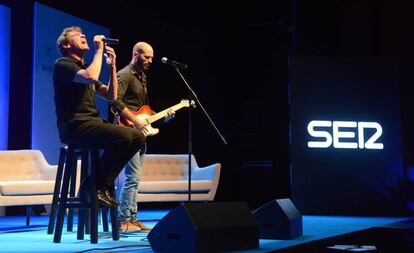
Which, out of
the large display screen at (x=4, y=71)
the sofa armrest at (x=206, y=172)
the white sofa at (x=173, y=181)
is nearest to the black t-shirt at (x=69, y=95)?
the white sofa at (x=173, y=181)

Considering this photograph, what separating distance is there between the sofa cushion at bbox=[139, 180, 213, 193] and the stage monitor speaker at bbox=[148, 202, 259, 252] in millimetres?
2832

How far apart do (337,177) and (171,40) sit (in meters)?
3.40

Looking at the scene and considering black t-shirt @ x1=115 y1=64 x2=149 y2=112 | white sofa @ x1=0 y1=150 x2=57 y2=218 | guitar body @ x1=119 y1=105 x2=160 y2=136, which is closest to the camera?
guitar body @ x1=119 y1=105 x2=160 y2=136

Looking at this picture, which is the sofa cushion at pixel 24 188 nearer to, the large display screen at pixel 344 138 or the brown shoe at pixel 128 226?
the brown shoe at pixel 128 226

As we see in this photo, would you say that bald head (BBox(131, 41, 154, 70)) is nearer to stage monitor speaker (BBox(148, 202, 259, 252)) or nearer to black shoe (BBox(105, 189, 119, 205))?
black shoe (BBox(105, 189, 119, 205))

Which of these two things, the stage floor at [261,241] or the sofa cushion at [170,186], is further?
the sofa cushion at [170,186]

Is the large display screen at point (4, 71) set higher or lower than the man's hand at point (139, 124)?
higher

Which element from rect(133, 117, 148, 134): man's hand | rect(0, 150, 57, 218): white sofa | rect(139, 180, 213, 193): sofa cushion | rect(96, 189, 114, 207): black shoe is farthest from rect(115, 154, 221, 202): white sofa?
rect(96, 189, 114, 207): black shoe

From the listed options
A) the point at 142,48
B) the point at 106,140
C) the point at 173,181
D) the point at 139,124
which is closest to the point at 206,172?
the point at 173,181

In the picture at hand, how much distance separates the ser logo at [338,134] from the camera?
809 centimetres

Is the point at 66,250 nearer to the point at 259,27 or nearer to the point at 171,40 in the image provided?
the point at 171,40

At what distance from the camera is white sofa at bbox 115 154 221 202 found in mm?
A: 6562

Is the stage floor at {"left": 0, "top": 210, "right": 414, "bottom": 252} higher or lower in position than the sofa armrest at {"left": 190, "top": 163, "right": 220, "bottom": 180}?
lower

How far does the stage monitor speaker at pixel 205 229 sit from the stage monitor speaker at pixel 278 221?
63 cm
